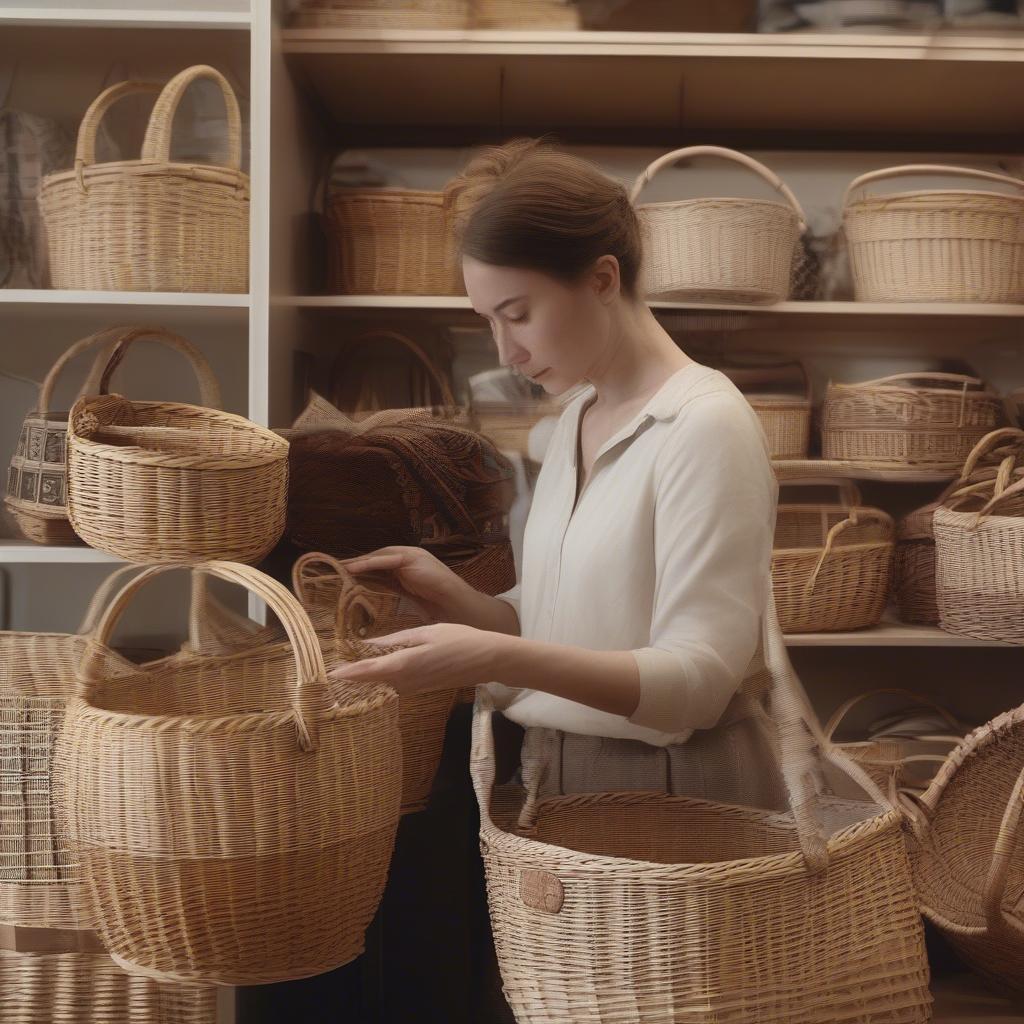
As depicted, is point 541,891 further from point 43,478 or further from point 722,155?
point 722,155

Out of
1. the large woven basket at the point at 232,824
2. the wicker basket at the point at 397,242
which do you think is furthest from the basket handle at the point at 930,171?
the large woven basket at the point at 232,824

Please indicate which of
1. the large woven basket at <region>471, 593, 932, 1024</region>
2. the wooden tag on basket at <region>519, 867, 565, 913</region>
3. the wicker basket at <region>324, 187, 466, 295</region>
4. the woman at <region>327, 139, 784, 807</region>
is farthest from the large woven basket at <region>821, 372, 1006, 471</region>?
the wooden tag on basket at <region>519, 867, 565, 913</region>

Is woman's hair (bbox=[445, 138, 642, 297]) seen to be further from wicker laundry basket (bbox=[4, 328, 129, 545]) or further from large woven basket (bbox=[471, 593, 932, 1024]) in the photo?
wicker laundry basket (bbox=[4, 328, 129, 545])

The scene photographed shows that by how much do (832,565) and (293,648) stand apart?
1.17 metres

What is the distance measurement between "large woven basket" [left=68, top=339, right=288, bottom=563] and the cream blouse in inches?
17.0

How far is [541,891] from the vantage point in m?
1.08

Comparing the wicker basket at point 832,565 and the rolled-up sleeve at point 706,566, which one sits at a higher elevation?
the rolled-up sleeve at point 706,566

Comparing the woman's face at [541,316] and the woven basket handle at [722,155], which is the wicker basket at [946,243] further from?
the woman's face at [541,316]

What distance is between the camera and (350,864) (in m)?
1.26

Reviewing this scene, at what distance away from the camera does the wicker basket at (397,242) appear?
2029 mm

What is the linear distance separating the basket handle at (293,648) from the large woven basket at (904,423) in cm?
124

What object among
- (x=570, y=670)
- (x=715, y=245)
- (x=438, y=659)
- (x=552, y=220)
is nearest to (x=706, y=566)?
(x=570, y=670)

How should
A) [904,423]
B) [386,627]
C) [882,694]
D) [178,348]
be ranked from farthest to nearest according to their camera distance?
1. [882,694]
2. [904,423]
3. [178,348]
4. [386,627]

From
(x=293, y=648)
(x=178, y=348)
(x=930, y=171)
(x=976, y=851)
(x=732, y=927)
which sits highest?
(x=930, y=171)
